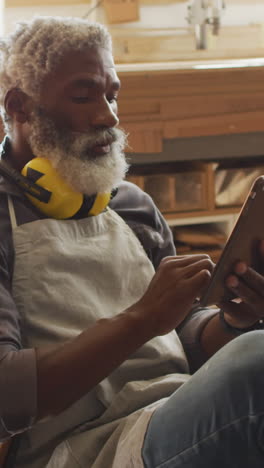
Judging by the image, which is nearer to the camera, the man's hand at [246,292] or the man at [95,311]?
the man at [95,311]

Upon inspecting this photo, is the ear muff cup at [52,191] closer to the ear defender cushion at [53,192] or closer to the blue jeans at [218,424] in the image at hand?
the ear defender cushion at [53,192]

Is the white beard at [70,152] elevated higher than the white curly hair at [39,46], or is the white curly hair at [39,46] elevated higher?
the white curly hair at [39,46]

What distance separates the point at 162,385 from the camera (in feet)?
3.52

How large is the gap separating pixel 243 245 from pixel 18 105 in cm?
47

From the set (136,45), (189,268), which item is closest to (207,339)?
(189,268)

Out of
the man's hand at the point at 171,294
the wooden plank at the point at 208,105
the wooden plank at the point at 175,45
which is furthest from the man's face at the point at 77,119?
the wooden plank at the point at 175,45

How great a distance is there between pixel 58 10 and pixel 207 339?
1584 millimetres

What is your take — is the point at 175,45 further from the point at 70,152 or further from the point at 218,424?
the point at 218,424

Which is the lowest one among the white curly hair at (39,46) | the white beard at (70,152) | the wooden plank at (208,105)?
the wooden plank at (208,105)

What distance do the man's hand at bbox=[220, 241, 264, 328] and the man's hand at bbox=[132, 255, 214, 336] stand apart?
0.24ft

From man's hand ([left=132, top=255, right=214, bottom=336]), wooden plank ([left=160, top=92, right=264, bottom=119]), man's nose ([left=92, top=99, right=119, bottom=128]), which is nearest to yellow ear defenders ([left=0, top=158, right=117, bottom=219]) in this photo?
man's nose ([left=92, top=99, right=119, bottom=128])

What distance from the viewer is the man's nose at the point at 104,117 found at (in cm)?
115

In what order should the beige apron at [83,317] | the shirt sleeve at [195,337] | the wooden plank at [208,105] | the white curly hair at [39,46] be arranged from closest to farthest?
the beige apron at [83,317], the white curly hair at [39,46], the shirt sleeve at [195,337], the wooden plank at [208,105]

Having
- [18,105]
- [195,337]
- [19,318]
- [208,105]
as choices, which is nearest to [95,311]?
[19,318]
